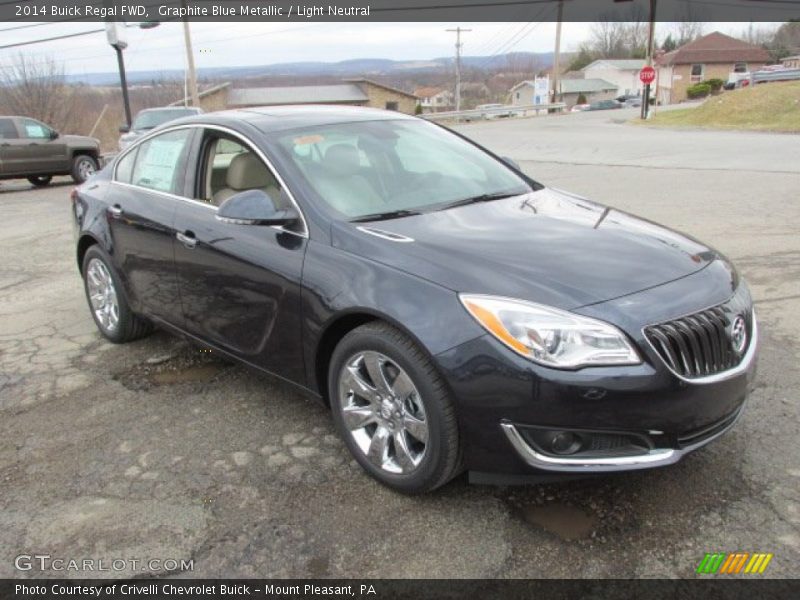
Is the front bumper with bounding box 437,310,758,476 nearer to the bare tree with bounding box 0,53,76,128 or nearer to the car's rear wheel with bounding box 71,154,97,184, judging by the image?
the car's rear wheel with bounding box 71,154,97,184

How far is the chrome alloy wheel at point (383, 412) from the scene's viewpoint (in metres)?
2.81

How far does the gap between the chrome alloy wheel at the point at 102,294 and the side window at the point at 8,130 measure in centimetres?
1247

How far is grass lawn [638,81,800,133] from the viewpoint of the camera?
24.8 m

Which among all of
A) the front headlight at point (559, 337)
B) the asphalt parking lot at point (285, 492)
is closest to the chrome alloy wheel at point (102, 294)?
the asphalt parking lot at point (285, 492)

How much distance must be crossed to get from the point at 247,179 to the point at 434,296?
5.27 ft

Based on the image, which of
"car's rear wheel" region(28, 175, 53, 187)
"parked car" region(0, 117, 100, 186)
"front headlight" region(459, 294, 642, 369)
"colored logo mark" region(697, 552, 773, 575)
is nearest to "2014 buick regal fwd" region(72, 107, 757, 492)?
"front headlight" region(459, 294, 642, 369)

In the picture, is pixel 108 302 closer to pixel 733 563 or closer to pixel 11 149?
pixel 733 563

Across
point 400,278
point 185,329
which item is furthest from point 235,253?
point 400,278

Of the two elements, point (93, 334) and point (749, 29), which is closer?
point (93, 334)

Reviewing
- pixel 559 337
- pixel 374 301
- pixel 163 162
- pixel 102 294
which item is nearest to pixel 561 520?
pixel 559 337

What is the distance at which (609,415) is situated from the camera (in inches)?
96.7

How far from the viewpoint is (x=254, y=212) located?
Result: 10.6ft

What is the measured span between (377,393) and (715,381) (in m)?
1.33

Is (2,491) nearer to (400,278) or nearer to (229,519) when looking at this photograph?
(229,519)
